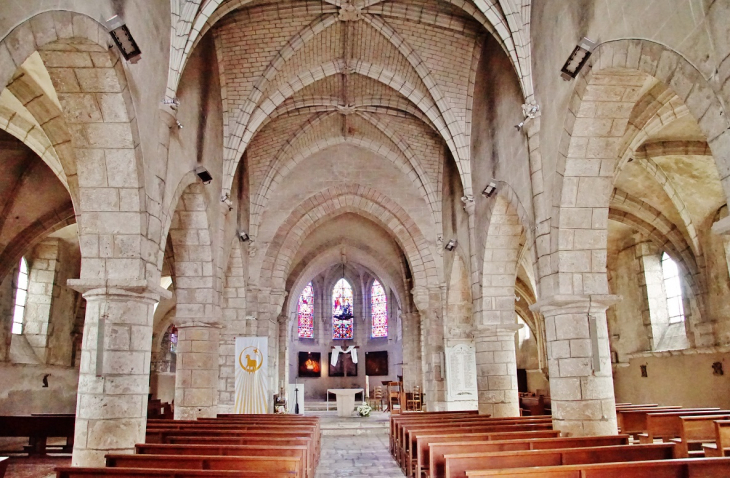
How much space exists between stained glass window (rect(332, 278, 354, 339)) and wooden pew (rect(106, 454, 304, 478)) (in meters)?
27.2

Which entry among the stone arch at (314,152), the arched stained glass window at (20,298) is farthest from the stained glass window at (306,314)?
the arched stained glass window at (20,298)

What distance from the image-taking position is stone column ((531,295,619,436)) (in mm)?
7641

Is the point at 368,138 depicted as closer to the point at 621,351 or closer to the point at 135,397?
the point at 621,351

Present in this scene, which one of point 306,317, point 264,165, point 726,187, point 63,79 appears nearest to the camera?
point 726,187

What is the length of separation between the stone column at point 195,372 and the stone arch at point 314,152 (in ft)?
18.0

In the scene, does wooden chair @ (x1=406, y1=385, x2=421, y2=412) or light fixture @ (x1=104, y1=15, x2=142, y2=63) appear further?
wooden chair @ (x1=406, y1=385, x2=421, y2=412)

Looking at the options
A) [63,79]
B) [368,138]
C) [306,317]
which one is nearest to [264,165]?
[368,138]

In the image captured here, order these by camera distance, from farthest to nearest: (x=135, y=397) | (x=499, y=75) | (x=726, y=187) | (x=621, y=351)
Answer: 1. (x=621, y=351)
2. (x=499, y=75)
3. (x=135, y=397)
4. (x=726, y=187)

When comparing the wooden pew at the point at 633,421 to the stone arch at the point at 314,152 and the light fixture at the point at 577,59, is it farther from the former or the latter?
the stone arch at the point at 314,152

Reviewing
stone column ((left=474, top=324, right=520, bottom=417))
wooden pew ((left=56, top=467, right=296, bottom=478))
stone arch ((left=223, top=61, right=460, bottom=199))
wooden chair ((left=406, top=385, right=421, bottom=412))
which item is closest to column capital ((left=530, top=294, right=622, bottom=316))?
stone column ((left=474, top=324, right=520, bottom=417))

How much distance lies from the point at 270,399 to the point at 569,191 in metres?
11.4

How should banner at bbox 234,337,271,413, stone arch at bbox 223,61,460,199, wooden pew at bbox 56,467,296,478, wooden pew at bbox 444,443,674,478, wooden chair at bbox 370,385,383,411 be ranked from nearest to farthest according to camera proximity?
wooden pew at bbox 56,467,296,478 < wooden pew at bbox 444,443,674,478 < stone arch at bbox 223,61,460,199 < banner at bbox 234,337,271,413 < wooden chair at bbox 370,385,383,411

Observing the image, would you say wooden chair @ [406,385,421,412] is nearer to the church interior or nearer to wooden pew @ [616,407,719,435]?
the church interior

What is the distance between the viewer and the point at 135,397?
7094 millimetres
